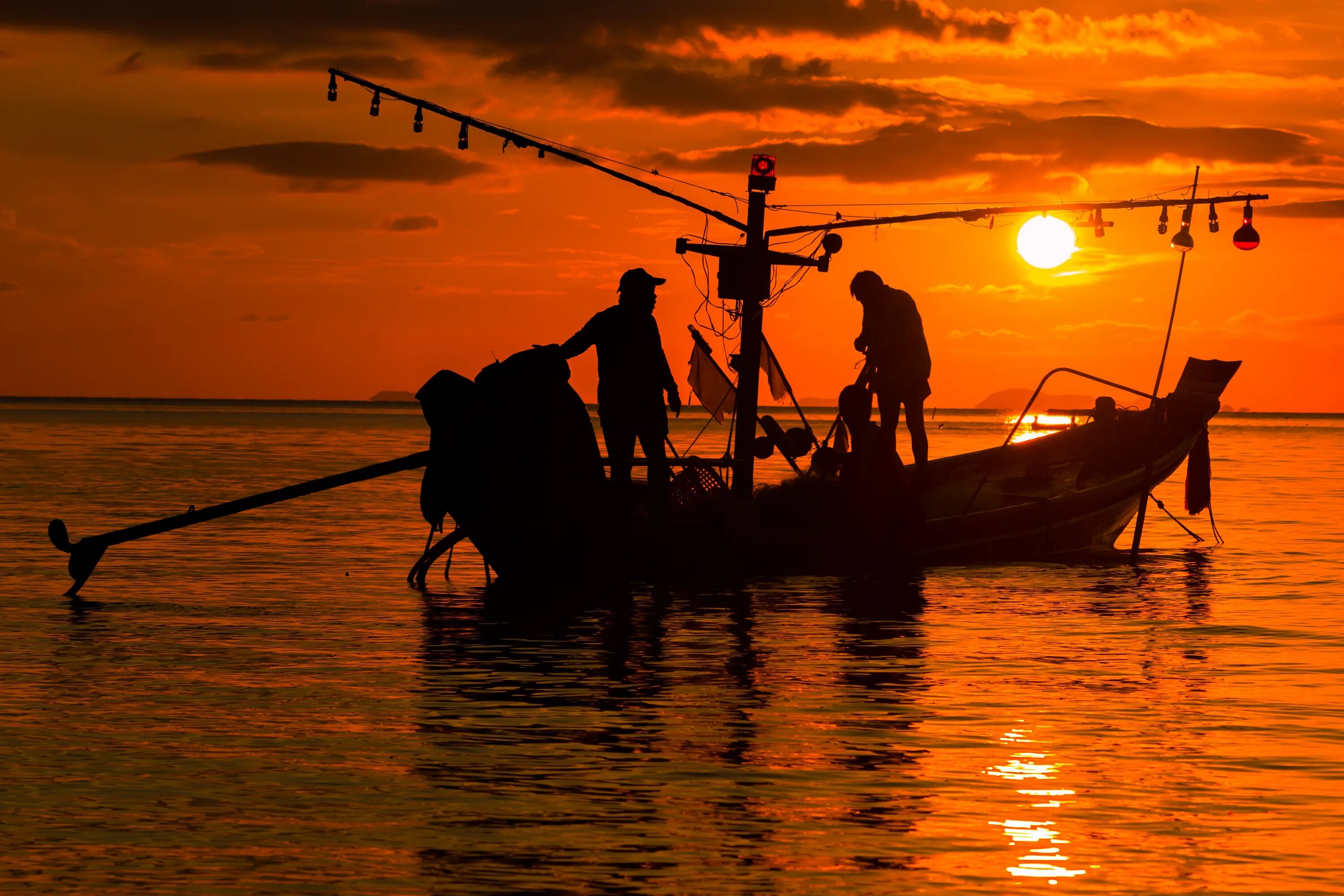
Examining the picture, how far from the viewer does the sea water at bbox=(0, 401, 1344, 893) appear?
6816 mm

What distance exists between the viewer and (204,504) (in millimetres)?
32438

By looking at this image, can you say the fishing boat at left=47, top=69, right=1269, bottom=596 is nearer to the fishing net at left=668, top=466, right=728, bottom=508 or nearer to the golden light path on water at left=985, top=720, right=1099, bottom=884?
the fishing net at left=668, top=466, right=728, bottom=508

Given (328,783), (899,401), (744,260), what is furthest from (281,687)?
(744,260)

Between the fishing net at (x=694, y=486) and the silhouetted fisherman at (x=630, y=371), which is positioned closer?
the silhouetted fisherman at (x=630, y=371)

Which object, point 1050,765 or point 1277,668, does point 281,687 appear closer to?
point 1050,765

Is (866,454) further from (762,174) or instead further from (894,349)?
(762,174)

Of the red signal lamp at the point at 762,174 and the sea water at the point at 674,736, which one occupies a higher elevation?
the red signal lamp at the point at 762,174

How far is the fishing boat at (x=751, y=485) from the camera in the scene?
16359 mm

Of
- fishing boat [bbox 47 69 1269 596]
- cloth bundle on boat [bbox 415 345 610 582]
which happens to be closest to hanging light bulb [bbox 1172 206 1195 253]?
fishing boat [bbox 47 69 1269 596]

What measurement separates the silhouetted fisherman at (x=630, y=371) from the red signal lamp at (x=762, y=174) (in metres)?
4.54

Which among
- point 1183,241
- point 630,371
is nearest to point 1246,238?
point 1183,241

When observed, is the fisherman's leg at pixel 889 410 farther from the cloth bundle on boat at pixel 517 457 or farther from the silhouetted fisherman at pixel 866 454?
the cloth bundle on boat at pixel 517 457

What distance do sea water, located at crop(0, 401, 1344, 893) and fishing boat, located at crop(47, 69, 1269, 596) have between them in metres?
0.56

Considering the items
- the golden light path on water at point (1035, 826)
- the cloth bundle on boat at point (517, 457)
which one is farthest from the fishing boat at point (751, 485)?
the golden light path on water at point (1035, 826)
